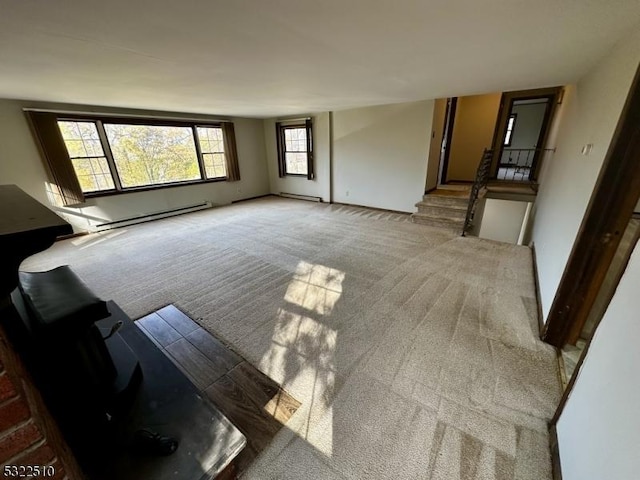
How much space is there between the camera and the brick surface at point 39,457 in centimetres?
66

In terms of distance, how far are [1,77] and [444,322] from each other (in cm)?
483

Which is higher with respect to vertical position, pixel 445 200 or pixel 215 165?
pixel 215 165

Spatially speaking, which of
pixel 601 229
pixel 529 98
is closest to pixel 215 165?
pixel 601 229

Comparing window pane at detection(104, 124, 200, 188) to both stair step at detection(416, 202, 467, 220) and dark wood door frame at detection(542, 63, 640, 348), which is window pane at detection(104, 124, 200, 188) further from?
dark wood door frame at detection(542, 63, 640, 348)

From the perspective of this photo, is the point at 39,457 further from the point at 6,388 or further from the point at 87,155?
the point at 87,155

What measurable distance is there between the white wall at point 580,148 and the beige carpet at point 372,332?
466 mm

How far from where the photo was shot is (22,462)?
663 mm

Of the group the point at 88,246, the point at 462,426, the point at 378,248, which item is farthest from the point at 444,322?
the point at 88,246

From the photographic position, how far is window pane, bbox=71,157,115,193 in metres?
4.45

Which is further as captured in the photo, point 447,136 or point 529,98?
point 447,136

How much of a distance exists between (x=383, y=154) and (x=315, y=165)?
1.90 meters

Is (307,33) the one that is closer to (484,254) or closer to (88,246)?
(484,254)

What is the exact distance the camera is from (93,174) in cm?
461

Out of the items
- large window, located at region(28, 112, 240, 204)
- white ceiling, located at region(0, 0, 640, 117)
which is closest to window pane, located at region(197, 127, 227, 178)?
large window, located at region(28, 112, 240, 204)
